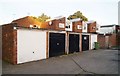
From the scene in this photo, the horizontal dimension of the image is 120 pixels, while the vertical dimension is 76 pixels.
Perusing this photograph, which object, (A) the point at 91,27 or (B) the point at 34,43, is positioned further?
(A) the point at 91,27

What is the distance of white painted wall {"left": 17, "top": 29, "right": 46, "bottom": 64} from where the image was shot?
13891 mm

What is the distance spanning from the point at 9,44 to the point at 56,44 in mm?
5714

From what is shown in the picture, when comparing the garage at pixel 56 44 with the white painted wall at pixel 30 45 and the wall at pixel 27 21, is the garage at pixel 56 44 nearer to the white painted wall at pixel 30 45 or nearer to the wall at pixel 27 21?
the white painted wall at pixel 30 45

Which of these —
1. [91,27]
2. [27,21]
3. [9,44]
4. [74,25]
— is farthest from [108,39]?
[9,44]

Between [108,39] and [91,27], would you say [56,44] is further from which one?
Result: [108,39]

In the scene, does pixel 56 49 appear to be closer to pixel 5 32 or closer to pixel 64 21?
pixel 5 32

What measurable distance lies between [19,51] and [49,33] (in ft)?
14.6

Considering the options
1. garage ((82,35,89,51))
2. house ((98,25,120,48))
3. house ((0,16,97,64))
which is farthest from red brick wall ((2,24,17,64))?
house ((98,25,120,48))

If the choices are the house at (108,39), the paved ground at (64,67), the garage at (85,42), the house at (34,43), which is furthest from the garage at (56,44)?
the house at (108,39)

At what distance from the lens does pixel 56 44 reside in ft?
59.9

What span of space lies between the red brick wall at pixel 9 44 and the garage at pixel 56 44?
4620 millimetres

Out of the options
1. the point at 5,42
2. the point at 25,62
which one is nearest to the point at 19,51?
the point at 25,62

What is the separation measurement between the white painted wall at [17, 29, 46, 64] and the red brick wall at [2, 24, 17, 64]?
35cm

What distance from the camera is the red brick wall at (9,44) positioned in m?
13.5
